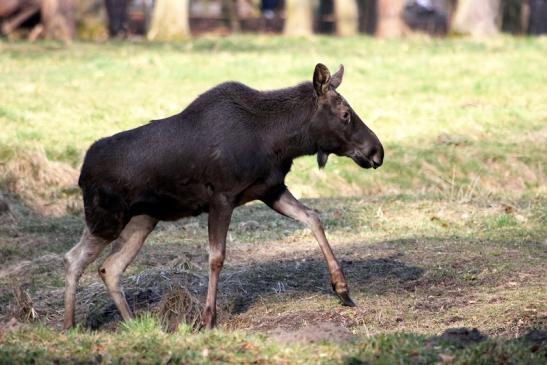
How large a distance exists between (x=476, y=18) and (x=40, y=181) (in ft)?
87.3

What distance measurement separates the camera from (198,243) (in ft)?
41.3

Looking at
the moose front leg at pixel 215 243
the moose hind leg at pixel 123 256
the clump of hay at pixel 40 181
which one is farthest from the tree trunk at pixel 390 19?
the moose front leg at pixel 215 243

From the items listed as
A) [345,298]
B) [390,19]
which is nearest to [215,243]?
[345,298]

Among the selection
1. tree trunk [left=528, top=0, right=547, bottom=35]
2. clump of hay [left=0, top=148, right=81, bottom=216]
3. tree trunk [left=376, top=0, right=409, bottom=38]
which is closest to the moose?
clump of hay [left=0, top=148, right=81, bottom=216]

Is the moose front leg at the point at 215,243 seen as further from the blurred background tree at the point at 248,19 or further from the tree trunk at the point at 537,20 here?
the tree trunk at the point at 537,20

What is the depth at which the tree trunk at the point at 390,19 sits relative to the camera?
4159 centimetres

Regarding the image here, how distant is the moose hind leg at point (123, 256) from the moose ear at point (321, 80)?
5.86ft

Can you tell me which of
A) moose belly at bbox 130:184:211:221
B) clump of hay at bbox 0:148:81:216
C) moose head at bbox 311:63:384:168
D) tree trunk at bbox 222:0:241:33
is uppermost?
moose head at bbox 311:63:384:168

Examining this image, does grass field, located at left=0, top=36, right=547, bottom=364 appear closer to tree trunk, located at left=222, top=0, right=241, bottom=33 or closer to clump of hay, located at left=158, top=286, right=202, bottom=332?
clump of hay, located at left=158, top=286, right=202, bottom=332

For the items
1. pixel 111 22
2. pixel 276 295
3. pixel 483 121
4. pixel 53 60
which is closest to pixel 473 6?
pixel 111 22

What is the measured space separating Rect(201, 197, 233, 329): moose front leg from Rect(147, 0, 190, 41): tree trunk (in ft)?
90.6

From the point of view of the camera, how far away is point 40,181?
1505 centimetres

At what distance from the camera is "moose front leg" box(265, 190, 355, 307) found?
9.50 meters

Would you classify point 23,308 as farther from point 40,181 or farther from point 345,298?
point 40,181
